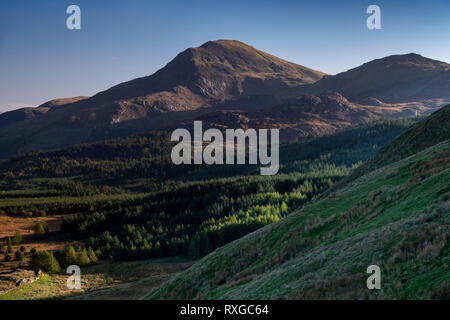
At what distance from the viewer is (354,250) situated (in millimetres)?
20750

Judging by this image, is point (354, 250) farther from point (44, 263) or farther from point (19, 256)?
point (19, 256)

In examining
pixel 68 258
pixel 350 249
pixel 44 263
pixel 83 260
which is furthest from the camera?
pixel 83 260

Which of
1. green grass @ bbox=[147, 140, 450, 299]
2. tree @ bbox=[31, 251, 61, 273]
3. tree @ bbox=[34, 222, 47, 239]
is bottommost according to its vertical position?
tree @ bbox=[34, 222, 47, 239]

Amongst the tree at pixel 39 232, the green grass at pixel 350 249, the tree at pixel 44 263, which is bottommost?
the tree at pixel 39 232

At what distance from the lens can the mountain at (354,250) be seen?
16.5m

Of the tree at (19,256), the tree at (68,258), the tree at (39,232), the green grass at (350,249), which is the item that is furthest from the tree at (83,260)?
the green grass at (350,249)

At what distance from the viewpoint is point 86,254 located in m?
124

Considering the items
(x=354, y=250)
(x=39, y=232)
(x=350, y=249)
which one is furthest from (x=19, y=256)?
(x=354, y=250)

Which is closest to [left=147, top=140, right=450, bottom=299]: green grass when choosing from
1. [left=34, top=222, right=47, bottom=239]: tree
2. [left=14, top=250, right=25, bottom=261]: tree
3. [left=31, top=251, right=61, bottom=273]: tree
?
[left=31, top=251, right=61, bottom=273]: tree

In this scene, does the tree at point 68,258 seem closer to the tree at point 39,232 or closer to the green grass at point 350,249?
the tree at point 39,232

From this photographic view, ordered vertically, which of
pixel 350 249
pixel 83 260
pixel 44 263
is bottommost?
pixel 83 260

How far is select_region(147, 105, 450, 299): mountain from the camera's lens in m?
16.5

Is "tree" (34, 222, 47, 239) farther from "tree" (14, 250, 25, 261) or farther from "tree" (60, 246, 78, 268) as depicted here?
"tree" (60, 246, 78, 268)

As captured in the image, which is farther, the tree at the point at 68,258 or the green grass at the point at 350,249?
the tree at the point at 68,258
